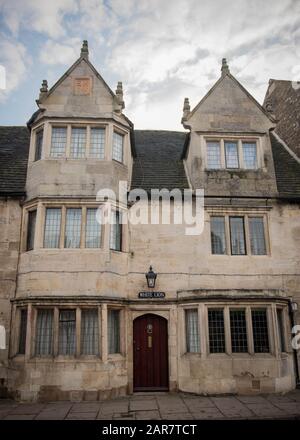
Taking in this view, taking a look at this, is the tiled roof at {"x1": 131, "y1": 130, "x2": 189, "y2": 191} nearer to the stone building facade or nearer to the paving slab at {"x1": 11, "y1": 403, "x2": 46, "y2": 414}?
the stone building facade

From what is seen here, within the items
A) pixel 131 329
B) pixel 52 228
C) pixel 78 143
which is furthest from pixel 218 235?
pixel 78 143

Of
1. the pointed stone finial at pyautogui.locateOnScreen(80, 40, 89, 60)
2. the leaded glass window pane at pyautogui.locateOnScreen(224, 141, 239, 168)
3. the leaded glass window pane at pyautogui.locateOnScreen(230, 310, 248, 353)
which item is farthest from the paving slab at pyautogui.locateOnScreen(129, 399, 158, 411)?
the pointed stone finial at pyautogui.locateOnScreen(80, 40, 89, 60)

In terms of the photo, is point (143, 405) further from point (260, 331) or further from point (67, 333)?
point (260, 331)

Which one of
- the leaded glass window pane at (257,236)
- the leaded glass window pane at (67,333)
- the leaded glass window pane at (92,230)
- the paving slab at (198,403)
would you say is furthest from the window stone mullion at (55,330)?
the leaded glass window pane at (257,236)

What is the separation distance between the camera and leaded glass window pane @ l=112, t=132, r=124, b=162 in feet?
44.4

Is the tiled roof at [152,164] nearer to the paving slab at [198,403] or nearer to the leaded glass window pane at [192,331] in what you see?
the leaded glass window pane at [192,331]

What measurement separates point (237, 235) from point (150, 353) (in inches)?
216

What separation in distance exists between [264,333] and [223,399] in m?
Answer: 2.77

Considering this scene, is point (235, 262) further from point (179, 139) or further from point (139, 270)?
point (179, 139)

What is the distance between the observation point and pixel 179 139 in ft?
60.1

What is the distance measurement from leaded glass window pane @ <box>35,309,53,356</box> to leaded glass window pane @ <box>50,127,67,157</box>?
19.1 feet

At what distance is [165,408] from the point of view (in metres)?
9.67
